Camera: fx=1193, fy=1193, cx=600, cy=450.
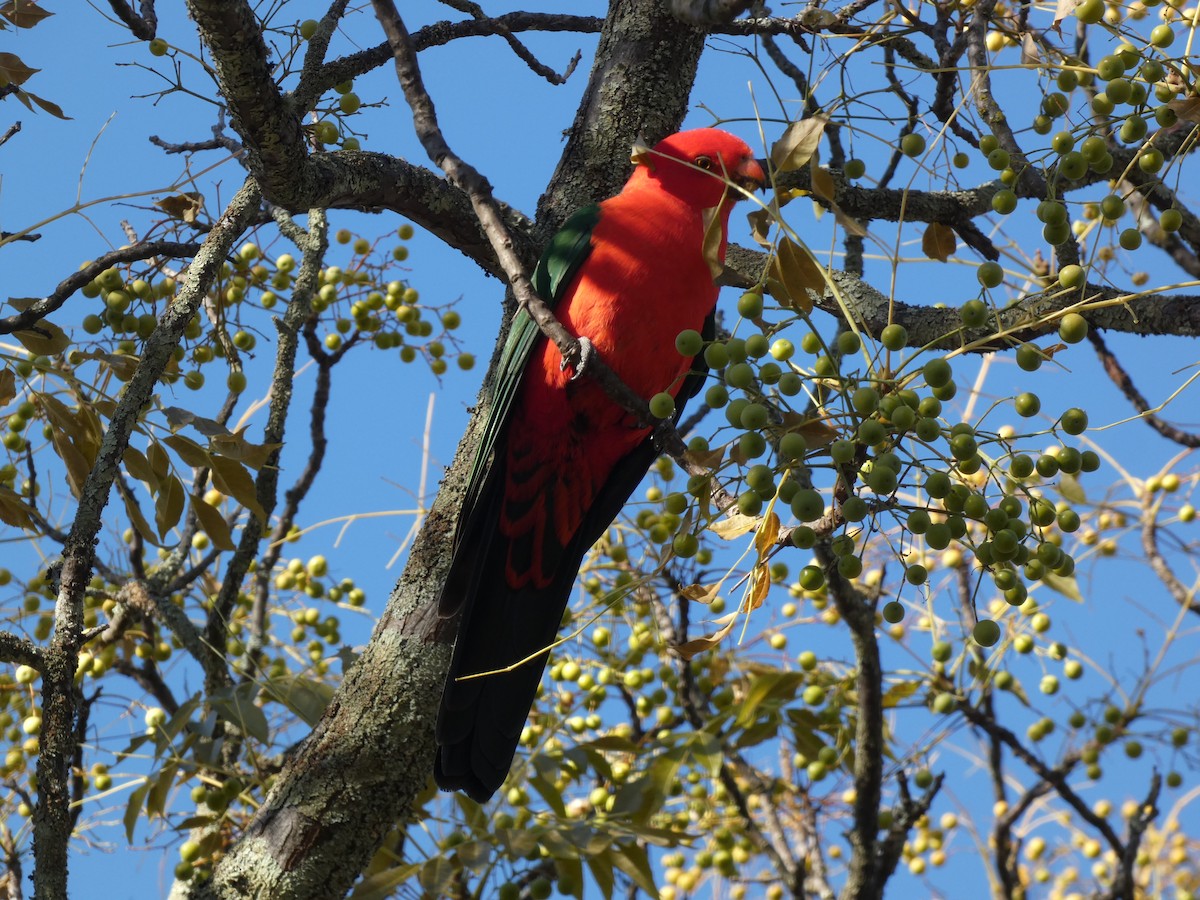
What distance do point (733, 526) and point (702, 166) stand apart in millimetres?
1305

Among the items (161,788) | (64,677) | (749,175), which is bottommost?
(64,677)

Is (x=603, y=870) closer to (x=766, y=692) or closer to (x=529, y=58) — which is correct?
(x=766, y=692)

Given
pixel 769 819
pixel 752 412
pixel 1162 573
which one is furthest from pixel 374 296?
pixel 1162 573

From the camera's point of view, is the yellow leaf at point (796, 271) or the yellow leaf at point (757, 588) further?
the yellow leaf at point (757, 588)

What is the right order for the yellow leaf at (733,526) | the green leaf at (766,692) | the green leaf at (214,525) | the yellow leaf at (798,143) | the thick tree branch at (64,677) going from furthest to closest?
the green leaf at (766,692)
the green leaf at (214,525)
the thick tree branch at (64,677)
the yellow leaf at (733,526)
the yellow leaf at (798,143)

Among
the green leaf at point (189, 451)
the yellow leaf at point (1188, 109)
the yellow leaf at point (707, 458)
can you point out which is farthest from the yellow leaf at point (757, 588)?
the green leaf at point (189, 451)

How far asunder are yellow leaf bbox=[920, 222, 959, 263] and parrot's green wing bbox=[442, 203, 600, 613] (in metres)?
0.76

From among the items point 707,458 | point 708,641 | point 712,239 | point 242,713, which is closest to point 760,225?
point 712,239

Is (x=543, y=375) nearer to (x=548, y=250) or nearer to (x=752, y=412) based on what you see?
(x=548, y=250)

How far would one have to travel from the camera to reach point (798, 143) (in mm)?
1712

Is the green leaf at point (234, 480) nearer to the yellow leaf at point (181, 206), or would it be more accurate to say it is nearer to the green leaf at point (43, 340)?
the green leaf at point (43, 340)

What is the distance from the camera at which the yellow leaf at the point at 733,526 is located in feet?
6.29

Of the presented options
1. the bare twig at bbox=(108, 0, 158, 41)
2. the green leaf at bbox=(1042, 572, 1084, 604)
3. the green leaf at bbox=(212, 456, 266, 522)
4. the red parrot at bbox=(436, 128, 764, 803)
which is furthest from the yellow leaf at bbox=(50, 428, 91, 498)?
the green leaf at bbox=(1042, 572, 1084, 604)

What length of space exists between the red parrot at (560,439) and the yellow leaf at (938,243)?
46 cm
